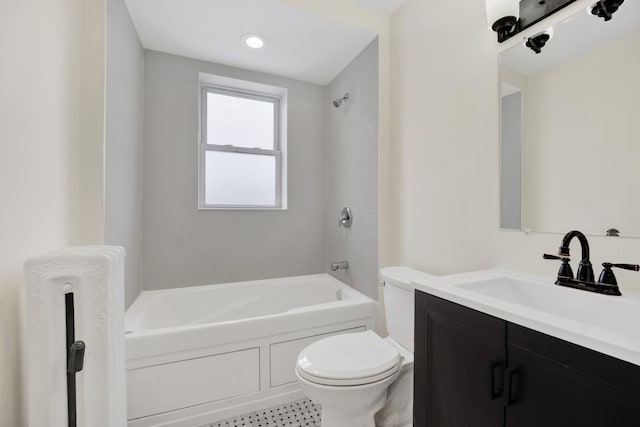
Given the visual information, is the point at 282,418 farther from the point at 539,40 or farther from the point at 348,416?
the point at 539,40

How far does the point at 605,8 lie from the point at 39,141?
2011mm

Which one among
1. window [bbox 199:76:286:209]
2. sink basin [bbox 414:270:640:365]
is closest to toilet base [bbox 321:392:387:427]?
sink basin [bbox 414:270:640:365]

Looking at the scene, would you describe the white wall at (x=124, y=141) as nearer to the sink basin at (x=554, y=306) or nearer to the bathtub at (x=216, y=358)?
the bathtub at (x=216, y=358)

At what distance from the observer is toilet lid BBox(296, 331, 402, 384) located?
1140mm

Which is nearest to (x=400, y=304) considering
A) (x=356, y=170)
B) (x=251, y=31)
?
(x=356, y=170)

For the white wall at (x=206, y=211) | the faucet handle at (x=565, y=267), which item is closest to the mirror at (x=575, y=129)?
the faucet handle at (x=565, y=267)

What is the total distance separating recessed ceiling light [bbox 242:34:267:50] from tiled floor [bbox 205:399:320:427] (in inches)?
97.1

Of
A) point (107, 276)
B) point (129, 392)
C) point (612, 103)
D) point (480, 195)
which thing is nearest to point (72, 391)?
point (107, 276)

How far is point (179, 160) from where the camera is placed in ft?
7.55

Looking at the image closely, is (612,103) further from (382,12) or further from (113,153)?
(113,153)

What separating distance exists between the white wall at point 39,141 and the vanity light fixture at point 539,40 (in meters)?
1.80

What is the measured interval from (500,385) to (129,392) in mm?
1647

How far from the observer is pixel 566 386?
1.97 feet

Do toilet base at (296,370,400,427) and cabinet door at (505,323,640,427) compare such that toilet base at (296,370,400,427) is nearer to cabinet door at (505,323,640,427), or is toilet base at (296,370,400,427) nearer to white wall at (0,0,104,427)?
cabinet door at (505,323,640,427)
